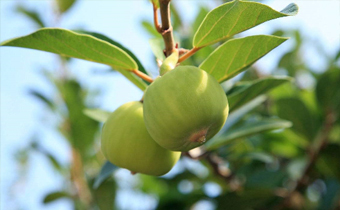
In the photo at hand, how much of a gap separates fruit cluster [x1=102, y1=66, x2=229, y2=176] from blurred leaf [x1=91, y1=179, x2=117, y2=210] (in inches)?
42.0

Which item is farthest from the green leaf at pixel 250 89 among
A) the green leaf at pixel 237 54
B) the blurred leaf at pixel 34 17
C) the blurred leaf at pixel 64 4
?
the blurred leaf at pixel 34 17

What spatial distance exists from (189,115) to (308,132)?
123 cm

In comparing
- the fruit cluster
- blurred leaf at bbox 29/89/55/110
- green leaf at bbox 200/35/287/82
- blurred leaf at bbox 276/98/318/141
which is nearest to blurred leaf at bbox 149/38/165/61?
green leaf at bbox 200/35/287/82

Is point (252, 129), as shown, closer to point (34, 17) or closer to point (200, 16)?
point (200, 16)

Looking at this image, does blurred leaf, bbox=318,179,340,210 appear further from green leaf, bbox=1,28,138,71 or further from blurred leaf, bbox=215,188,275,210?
green leaf, bbox=1,28,138,71

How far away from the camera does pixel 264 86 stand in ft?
3.47

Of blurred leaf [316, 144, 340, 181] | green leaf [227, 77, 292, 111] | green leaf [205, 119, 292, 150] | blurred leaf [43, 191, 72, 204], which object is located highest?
green leaf [227, 77, 292, 111]

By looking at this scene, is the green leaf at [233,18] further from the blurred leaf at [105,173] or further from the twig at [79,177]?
the twig at [79,177]

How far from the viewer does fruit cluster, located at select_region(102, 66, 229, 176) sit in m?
0.66

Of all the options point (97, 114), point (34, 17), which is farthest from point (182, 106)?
point (34, 17)

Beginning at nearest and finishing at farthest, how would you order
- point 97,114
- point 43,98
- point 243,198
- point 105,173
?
point 105,173, point 97,114, point 243,198, point 43,98

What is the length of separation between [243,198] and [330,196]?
0.43 meters

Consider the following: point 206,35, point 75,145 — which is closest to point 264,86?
point 206,35

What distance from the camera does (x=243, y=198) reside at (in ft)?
5.38
